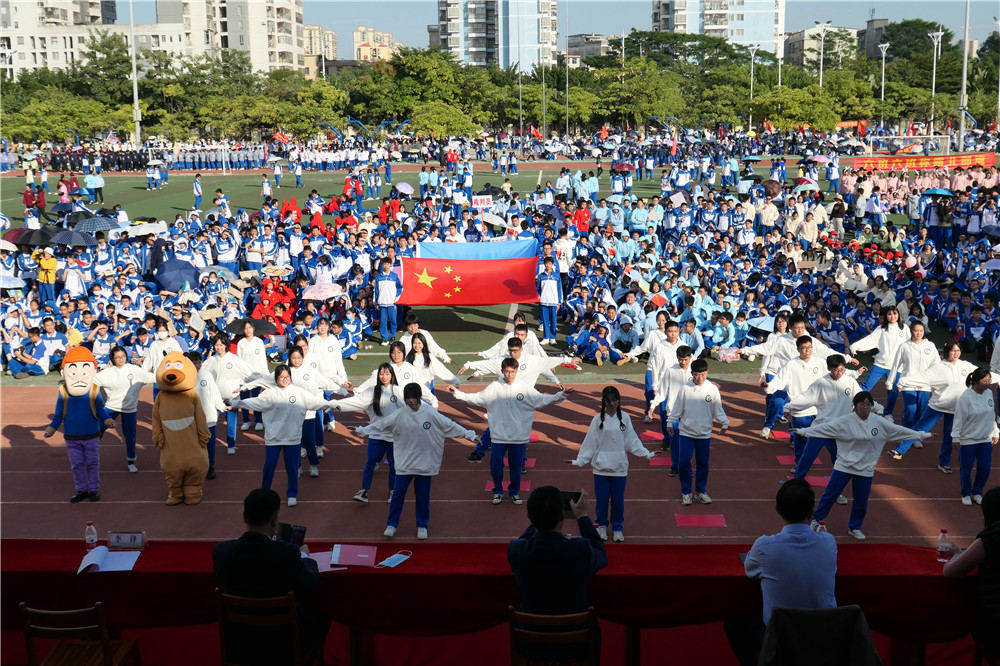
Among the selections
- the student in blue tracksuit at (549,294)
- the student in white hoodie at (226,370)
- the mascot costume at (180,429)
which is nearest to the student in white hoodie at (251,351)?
the student in white hoodie at (226,370)

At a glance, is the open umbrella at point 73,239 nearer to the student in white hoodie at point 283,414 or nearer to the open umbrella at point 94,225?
the open umbrella at point 94,225

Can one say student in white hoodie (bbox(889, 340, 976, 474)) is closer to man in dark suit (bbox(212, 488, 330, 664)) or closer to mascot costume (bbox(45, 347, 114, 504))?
man in dark suit (bbox(212, 488, 330, 664))

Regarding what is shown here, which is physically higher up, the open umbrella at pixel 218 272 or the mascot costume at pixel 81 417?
the open umbrella at pixel 218 272

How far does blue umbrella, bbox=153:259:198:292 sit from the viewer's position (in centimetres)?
1909

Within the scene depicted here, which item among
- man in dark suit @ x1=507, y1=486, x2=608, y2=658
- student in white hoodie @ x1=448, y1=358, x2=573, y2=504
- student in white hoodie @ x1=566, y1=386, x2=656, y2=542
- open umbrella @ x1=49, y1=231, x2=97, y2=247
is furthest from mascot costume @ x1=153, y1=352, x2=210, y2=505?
open umbrella @ x1=49, y1=231, x2=97, y2=247

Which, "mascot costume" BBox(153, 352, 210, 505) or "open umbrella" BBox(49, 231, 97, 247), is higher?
"open umbrella" BBox(49, 231, 97, 247)

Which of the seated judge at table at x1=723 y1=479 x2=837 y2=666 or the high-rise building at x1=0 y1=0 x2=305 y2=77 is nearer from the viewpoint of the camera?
the seated judge at table at x1=723 y1=479 x2=837 y2=666

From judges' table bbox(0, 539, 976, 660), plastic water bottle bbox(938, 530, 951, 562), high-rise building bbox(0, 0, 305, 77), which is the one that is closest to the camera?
judges' table bbox(0, 539, 976, 660)

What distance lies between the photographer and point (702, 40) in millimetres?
102312

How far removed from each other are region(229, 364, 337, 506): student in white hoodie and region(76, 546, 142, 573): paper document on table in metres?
3.48

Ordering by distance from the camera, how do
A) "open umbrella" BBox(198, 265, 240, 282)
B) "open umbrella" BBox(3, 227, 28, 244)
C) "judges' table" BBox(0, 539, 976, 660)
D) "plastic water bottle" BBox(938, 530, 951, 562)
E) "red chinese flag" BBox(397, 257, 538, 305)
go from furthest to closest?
"open umbrella" BBox(3, 227, 28, 244), "open umbrella" BBox(198, 265, 240, 282), "red chinese flag" BBox(397, 257, 538, 305), "plastic water bottle" BBox(938, 530, 951, 562), "judges' table" BBox(0, 539, 976, 660)

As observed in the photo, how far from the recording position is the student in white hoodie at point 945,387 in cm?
1037

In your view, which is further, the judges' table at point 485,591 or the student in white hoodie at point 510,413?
the student in white hoodie at point 510,413

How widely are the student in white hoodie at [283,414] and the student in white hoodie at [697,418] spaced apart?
12.2 feet
